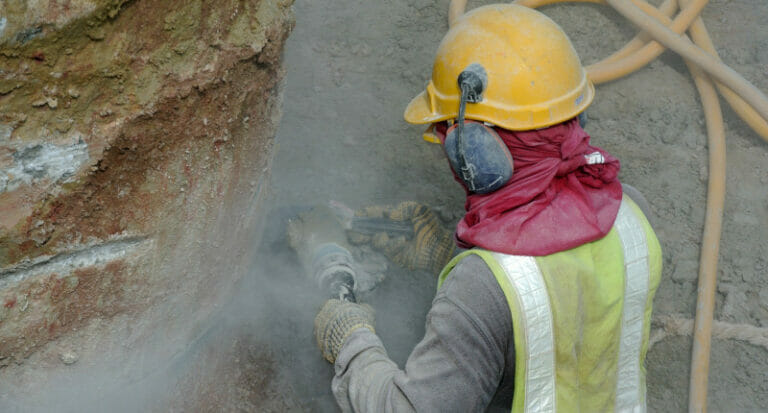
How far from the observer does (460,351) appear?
176 centimetres

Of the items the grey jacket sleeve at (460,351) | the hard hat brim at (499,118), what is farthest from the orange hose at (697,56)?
the grey jacket sleeve at (460,351)

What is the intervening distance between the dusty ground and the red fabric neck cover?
Result: 4.89 feet

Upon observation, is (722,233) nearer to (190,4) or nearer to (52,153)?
(190,4)

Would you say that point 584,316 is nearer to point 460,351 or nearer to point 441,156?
point 460,351

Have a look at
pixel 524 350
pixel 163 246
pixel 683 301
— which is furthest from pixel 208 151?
pixel 683 301

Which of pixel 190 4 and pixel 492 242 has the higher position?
pixel 190 4

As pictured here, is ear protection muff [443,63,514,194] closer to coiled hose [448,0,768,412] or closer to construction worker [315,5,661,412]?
construction worker [315,5,661,412]

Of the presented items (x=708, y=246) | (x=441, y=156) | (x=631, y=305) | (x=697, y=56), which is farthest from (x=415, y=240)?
(x=697, y=56)

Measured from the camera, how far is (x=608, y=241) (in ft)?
6.42

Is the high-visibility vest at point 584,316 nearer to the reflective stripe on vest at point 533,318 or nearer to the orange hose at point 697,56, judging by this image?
the reflective stripe on vest at point 533,318

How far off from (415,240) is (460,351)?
1563mm

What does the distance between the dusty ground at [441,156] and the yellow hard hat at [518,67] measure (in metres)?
1.65

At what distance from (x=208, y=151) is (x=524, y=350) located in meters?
1.40

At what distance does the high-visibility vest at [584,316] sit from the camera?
5.87 feet
